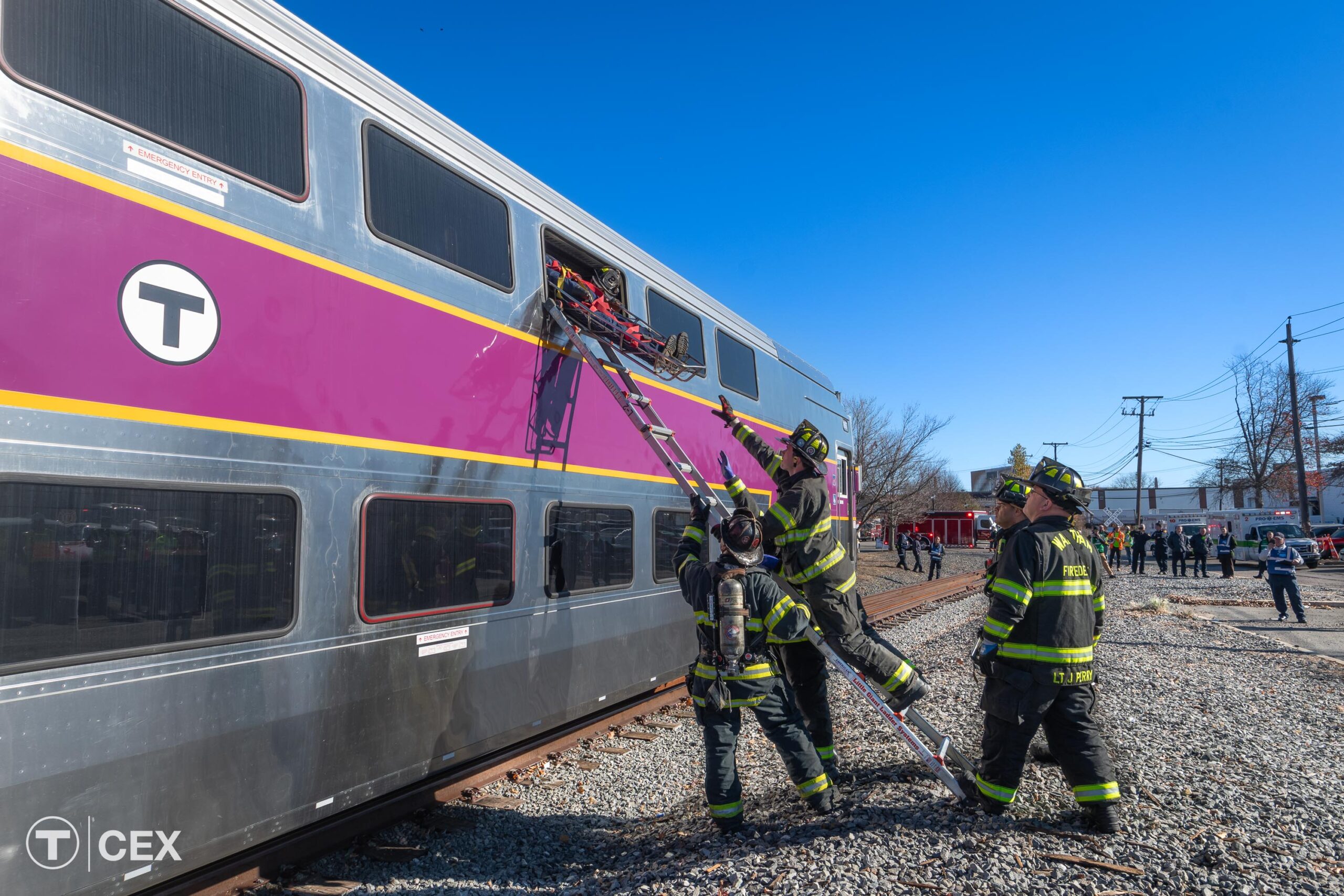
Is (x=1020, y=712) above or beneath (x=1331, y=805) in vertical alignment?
above

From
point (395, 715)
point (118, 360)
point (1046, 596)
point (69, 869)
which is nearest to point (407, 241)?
point (118, 360)

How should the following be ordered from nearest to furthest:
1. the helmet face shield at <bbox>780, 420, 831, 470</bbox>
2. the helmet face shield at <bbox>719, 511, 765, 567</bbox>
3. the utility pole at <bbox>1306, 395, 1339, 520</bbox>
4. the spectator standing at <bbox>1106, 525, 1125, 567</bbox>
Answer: the helmet face shield at <bbox>719, 511, 765, 567</bbox> < the helmet face shield at <bbox>780, 420, 831, 470</bbox> < the spectator standing at <bbox>1106, 525, 1125, 567</bbox> < the utility pole at <bbox>1306, 395, 1339, 520</bbox>

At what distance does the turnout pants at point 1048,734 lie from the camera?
13.4 ft

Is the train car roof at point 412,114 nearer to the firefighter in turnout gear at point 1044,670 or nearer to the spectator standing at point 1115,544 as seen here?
the firefighter in turnout gear at point 1044,670

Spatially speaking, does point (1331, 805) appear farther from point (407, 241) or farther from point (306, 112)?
point (306, 112)

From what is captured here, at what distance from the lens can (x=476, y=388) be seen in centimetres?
509

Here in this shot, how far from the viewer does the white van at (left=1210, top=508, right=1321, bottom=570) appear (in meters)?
30.7

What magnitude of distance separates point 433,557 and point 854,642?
273 cm

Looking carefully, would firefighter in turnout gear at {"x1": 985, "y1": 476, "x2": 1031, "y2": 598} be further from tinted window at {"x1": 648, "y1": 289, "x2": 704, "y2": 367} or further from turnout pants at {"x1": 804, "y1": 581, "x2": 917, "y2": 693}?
tinted window at {"x1": 648, "y1": 289, "x2": 704, "y2": 367}

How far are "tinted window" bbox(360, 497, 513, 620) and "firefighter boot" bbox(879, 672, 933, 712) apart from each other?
105 inches

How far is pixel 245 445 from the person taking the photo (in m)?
3.58

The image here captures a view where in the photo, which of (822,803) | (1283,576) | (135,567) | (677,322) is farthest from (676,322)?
(1283,576)

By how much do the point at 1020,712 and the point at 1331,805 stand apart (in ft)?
6.43

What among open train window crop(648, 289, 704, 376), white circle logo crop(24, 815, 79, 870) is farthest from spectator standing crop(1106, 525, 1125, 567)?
white circle logo crop(24, 815, 79, 870)
